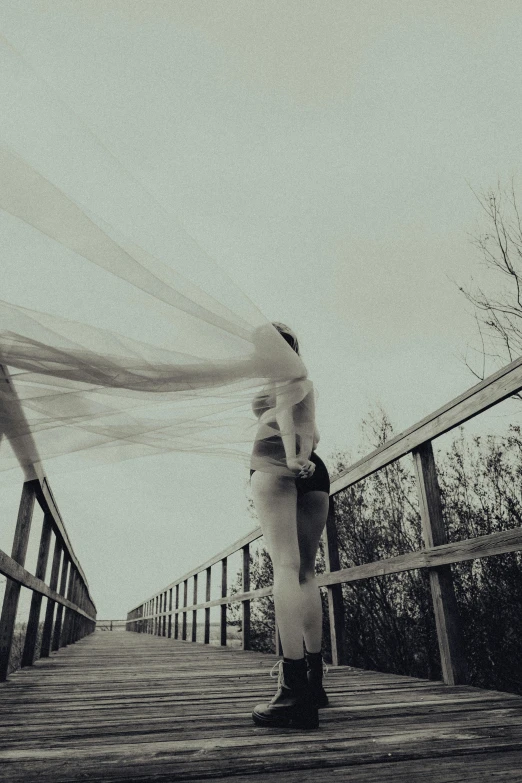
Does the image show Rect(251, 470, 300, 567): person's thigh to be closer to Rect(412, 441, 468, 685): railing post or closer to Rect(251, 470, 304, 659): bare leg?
Rect(251, 470, 304, 659): bare leg

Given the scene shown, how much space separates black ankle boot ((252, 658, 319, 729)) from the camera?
4.95ft

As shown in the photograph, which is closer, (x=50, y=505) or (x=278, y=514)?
(x=278, y=514)

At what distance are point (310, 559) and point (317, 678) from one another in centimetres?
42

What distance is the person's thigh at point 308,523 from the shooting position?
198cm

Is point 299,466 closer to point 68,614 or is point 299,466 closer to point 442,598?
point 442,598

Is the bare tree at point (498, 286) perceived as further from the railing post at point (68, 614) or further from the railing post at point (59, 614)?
the railing post at point (68, 614)

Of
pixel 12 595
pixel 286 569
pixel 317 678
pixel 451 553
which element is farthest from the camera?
pixel 12 595

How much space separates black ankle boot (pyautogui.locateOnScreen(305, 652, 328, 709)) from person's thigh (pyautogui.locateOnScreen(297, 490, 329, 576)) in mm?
310

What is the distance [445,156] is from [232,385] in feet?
25.3

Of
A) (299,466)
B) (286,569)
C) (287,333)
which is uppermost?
(287,333)

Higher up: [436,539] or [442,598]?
[436,539]

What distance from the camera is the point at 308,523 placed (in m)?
1.98

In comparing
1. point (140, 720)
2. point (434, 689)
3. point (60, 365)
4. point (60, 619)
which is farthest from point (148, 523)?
point (60, 619)

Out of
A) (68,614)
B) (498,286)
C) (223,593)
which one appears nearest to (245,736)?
(223,593)
